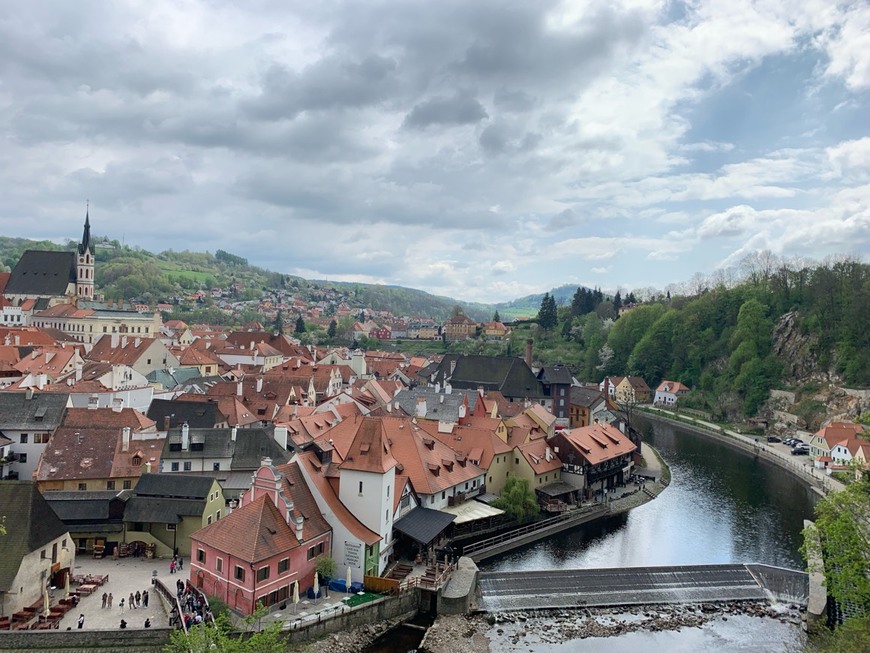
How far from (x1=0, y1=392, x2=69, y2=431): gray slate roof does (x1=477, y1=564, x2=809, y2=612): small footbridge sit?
92.9ft

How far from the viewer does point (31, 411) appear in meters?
42.4

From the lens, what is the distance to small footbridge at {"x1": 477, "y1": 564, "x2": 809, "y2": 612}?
33.4 metres

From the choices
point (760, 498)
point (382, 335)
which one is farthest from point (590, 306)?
point (760, 498)

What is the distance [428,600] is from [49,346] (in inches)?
2232

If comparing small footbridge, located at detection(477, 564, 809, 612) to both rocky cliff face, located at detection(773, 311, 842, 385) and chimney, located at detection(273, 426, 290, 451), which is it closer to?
chimney, located at detection(273, 426, 290, 451)

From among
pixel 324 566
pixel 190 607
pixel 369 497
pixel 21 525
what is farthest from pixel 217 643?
pixel 369 497

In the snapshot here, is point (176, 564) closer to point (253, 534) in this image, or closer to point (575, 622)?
point (253, 534)

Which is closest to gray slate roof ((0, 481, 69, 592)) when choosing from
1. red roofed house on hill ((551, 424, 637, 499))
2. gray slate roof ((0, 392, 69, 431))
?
gray slate roof ((0, 392, 69, 431))

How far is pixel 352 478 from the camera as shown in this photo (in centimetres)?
3384

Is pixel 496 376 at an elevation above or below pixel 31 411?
above

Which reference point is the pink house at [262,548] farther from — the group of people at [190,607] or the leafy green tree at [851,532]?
the leafy green tree at [851,532]

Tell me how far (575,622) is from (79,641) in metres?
21.0

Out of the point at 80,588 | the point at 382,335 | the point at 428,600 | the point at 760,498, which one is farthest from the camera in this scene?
the point at 382,335

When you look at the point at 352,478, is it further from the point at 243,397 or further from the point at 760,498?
the point at 760,498
